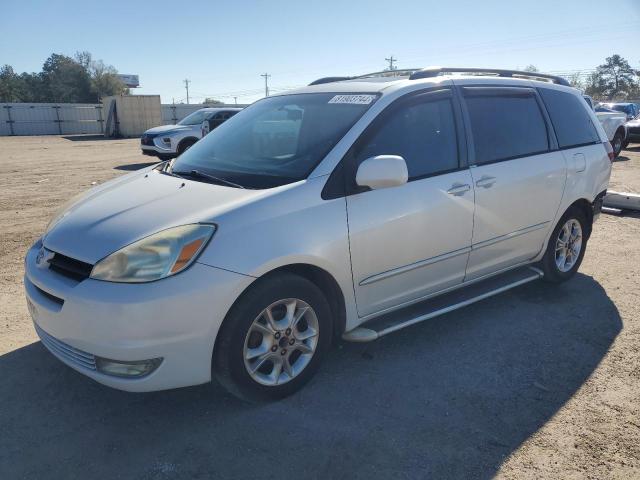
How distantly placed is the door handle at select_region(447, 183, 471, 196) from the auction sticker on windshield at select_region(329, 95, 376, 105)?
834 mm

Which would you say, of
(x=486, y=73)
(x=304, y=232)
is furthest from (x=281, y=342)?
(x=486, y=73)

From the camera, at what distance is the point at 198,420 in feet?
9.25

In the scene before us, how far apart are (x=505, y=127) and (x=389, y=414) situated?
8.08 ft

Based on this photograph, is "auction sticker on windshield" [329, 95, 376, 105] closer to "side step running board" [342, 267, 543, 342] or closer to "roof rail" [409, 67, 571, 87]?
"roof rail" [409, 67, 571, 87]

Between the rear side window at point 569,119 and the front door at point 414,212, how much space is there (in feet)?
4.49

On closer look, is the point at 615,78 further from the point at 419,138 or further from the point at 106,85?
the point at 419,138

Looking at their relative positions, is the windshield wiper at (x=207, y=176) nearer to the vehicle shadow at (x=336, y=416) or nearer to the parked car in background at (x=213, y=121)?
the vehicle shadow at (x=336, y=416)

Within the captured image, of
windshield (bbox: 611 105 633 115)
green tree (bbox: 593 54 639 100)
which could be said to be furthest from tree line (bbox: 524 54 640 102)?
windshield (bbox: 611 105 633 115)

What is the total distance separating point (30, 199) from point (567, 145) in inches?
328

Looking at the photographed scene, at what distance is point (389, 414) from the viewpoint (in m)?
2.88

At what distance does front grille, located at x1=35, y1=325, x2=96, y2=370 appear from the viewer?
2.60 m

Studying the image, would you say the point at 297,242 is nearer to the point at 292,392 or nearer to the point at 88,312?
the point at 292,392

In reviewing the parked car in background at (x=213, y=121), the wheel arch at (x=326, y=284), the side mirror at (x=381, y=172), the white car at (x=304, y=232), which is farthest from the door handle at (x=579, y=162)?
the parked car in background at (x=213, y=121)

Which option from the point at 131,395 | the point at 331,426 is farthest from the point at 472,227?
the point at 131,395
